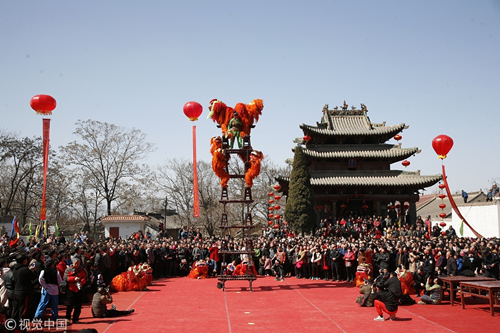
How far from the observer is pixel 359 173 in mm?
33594

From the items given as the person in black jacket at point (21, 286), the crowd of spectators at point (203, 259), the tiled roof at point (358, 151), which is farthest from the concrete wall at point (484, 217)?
the person in black jacket at point (21, 286)

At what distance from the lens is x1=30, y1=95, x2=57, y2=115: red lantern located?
46.6ft

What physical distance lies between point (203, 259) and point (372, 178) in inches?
680

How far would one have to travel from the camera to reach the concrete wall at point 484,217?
27.6m

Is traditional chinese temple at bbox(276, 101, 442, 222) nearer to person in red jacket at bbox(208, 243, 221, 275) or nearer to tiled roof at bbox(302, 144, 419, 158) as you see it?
tiled roof at bbox(302, 144, 419, 158)

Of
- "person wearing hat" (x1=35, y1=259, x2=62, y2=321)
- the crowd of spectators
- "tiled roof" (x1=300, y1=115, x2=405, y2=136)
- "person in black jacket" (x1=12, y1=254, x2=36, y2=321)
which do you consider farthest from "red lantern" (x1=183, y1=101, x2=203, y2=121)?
"tiled roof" (x1=300, y1=115, x2=405, y2=136)

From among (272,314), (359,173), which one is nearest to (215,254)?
(272,314)

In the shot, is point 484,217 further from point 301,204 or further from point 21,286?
point 21,286

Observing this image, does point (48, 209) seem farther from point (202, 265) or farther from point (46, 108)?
point (46, 108)

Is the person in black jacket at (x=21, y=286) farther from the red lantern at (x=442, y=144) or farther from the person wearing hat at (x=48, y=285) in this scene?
the red lantern at (x=442, y=144)

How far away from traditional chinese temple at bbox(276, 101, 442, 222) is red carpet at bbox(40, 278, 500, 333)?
18.0 metres

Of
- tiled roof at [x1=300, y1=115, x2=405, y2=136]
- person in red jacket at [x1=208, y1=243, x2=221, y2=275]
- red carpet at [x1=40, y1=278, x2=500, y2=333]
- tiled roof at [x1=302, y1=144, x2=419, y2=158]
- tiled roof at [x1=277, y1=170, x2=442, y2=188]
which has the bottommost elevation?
red carpet at [x1=40, y1=278, x2=500, y2=333]

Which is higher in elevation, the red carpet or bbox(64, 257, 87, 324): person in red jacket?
bbox(64, 257, 87, 324): person in red jacket

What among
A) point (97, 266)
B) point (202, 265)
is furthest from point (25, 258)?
point (202, 265)
